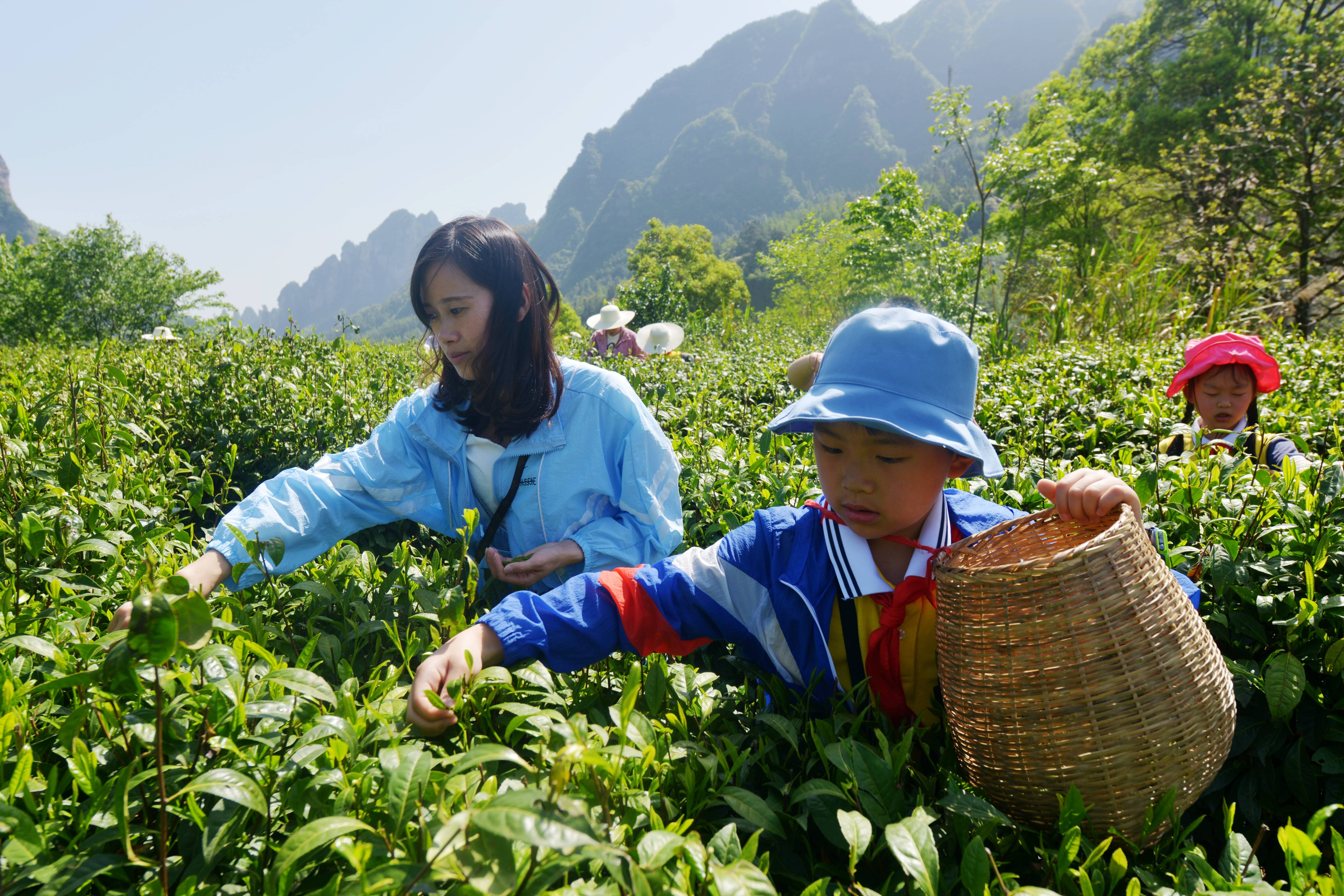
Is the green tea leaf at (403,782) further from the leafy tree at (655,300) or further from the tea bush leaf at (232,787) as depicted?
the leafy tree at (655,300)

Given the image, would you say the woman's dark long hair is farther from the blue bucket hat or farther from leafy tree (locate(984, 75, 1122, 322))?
leafy tree (locate(984, 75, 1122, 322))

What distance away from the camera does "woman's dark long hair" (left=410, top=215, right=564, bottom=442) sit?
7.06 feet

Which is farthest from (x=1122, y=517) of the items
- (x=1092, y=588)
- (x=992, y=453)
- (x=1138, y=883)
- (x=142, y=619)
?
(x=142, y=619)

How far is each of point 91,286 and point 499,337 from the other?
40.0 meters

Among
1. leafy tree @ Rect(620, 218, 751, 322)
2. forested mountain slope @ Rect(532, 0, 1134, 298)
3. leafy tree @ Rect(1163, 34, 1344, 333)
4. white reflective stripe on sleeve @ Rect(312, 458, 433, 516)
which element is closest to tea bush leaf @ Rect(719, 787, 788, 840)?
white reflective stripe on sleeve @ Rect(312, 458, 433, 516)

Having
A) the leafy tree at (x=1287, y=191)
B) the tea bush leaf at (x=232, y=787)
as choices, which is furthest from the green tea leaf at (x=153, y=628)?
the leafy tree at (x=1287, y=191)

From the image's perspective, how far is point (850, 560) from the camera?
1.45m

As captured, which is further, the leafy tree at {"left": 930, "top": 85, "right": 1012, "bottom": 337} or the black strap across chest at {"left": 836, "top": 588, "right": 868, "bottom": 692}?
the leafy tree at {"left": 930, "top": 85, "right": 1012, "bottom": 337}

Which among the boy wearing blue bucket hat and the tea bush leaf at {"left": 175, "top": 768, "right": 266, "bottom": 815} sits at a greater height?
the tea bush leaf at {"left": 175, "top": 768, "right": 266, "bottom": 815}

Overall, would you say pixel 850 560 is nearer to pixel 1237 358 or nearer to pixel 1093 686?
pixel 1093 686

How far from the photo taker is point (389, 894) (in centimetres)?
66

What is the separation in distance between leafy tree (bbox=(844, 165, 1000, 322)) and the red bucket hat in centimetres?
1341

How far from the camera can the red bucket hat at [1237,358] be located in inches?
131

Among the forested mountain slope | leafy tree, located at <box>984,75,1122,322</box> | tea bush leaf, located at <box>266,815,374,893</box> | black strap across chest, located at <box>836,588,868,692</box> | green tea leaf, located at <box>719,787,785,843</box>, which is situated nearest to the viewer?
tea bush leaf, located at <box>266,815,374,893</box>
